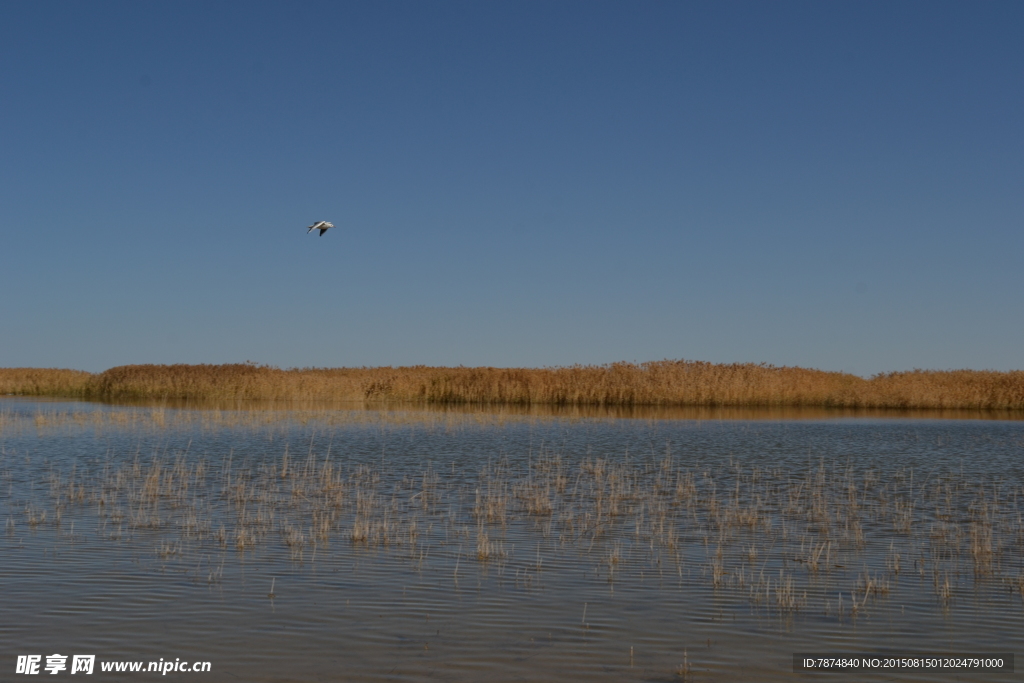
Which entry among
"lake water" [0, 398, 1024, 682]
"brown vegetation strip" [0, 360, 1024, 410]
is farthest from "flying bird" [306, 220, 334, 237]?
"brown vegetation strip" [0, 360, 1024, 410]

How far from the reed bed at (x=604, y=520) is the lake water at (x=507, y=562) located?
0.18ft

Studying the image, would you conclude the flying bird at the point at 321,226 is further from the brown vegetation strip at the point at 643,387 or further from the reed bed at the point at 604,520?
the brown vegetation strip at the point at 643,387

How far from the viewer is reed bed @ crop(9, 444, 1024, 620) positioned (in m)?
9.02

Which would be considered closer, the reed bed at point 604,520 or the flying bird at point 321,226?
the reed bed at point 604,520

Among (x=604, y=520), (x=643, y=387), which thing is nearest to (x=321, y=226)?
(x=604, y=520)

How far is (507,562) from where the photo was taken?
9438 millimetres

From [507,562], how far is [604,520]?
2888 mm

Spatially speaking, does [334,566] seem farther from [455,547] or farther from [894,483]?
[894,483]

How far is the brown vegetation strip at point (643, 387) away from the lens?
134 ft

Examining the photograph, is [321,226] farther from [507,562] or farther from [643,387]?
[643,387]

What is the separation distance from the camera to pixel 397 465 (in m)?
18.0

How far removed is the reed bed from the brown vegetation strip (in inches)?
938

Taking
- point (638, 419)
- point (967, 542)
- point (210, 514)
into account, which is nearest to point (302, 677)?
point (210, 514)

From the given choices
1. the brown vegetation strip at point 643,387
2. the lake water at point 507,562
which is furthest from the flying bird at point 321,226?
the brown vegetation strip at point 643,387
